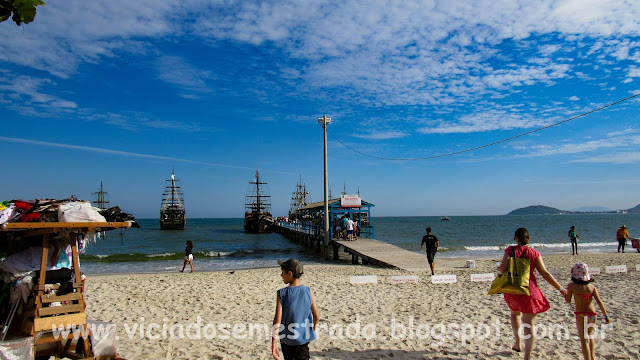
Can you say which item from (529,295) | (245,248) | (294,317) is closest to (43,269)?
(294,317)

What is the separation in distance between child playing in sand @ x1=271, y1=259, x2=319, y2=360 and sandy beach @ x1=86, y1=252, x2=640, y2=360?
6.91 feet

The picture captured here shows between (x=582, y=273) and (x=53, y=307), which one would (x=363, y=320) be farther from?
(x=53, y=307)

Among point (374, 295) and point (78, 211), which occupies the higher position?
point (78, 211)

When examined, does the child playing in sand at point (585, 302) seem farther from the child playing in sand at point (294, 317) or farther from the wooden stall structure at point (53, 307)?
the wooden stall structure at point (53, 307)

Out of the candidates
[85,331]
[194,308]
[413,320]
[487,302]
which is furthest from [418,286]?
[85,331]

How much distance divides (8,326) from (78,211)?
1.56m

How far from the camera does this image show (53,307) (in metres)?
4.62

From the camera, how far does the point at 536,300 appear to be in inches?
187

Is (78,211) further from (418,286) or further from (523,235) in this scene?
(418,286)

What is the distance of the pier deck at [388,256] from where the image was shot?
50.2ft

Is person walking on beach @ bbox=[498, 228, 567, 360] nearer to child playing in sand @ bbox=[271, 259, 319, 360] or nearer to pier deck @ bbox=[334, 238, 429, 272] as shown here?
child playing in sand @ bbox=[271, 259, 319, 360]

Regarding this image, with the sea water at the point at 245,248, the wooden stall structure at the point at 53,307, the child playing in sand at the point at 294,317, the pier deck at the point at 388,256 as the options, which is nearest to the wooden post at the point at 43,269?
the wooden stall structure at the point at 53,307

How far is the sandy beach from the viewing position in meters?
5.85

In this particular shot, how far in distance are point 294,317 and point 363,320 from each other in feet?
14.3
